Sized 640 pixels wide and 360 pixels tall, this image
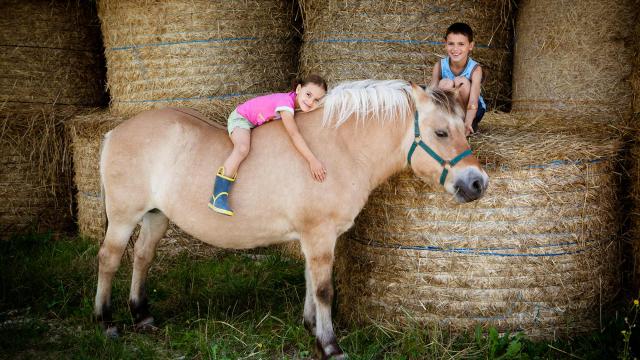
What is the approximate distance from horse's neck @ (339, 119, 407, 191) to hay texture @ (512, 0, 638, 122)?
1686 millimetres

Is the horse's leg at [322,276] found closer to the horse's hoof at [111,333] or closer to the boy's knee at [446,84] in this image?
the boy's knee at [446,84]

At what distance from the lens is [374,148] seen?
372cm

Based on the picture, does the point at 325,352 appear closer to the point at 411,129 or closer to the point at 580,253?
the point at 411,129

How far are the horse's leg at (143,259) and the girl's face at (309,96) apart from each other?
1362 millimetres

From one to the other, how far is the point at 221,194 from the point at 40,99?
11.8 ft

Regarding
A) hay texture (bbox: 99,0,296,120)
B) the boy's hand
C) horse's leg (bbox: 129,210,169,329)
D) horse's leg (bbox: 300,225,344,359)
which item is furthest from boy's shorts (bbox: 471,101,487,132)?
horse's leg (bbox: 129,210,169,329)

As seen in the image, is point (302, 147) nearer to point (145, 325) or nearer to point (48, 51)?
point (145, 325)

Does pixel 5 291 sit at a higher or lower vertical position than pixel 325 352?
lower

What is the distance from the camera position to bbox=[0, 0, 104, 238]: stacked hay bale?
240 inches

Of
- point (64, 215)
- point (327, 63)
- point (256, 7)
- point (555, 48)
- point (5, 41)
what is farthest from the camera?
point (64, 215)

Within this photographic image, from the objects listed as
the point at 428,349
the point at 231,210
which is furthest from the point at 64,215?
the point at 428,349

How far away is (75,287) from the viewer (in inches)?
192

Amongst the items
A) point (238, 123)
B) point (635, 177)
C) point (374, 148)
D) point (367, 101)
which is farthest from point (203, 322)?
point (635, 177)

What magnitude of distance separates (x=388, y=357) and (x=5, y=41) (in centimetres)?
499
